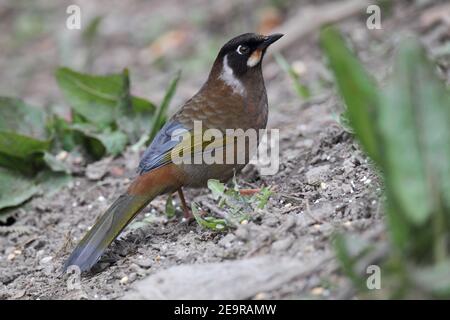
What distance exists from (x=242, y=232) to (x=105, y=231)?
3.43 feet

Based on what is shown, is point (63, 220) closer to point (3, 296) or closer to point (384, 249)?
point (3, 296)

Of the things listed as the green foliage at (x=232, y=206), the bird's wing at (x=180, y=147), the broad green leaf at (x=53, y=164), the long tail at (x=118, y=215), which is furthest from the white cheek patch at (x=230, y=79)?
the broad green leaf at (x=53, y=164)

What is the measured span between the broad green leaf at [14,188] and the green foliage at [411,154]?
346cm

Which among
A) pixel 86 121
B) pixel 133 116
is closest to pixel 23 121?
pixel 86 121

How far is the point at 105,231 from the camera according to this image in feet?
14.6

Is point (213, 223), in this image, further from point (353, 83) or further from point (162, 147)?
point (353, 83)

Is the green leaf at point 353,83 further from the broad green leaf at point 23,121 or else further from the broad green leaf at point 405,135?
the broad green leaf at point 23,121

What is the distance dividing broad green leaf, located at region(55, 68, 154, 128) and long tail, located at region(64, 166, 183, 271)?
1489 millimetres

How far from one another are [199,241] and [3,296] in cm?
114

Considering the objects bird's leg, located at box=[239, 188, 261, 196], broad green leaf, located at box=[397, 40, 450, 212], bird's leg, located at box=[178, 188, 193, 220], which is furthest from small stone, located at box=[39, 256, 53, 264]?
broad green leaf, located at box=[397, 40, 450, 212]

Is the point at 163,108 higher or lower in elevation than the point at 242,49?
lower

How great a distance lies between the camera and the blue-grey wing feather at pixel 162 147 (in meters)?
4.87

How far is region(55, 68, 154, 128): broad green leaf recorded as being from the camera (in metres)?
6.15
